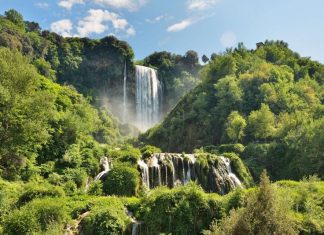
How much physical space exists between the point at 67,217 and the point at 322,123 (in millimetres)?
31706

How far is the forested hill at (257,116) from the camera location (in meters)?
46.8

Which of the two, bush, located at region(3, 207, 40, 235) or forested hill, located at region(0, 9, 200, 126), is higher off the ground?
forested hill, located at region(0, 9, 200, 126)

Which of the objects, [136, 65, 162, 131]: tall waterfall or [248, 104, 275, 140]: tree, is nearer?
[248, 104, 275, 140]: tree

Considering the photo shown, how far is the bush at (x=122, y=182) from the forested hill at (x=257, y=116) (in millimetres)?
18698

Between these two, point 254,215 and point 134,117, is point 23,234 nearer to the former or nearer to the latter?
point 254,215

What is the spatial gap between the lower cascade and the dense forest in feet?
0.35

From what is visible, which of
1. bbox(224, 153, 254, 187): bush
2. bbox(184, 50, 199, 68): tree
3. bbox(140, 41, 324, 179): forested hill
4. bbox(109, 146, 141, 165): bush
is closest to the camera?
bbox(109, 146, 141, 165): bush

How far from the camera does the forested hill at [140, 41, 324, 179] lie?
4681 cm

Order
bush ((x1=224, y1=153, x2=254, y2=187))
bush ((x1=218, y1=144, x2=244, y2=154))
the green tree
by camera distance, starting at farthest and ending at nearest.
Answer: bush ((x1=218, y1=144, x2=244, y2=154))
bush ((x1=224, y1=153, x2=254, y2=187))
the green tree

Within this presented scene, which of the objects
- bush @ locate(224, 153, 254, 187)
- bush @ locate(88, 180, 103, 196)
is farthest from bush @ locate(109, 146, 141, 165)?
bush @ locate(224, 153, 254, 187)

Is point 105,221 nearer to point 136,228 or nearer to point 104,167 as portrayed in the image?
point 136,228

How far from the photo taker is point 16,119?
105ft

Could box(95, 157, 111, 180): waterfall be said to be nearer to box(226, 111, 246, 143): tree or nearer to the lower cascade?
the lower cascade

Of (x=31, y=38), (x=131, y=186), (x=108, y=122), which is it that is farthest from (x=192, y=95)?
(x=131, y=186)
